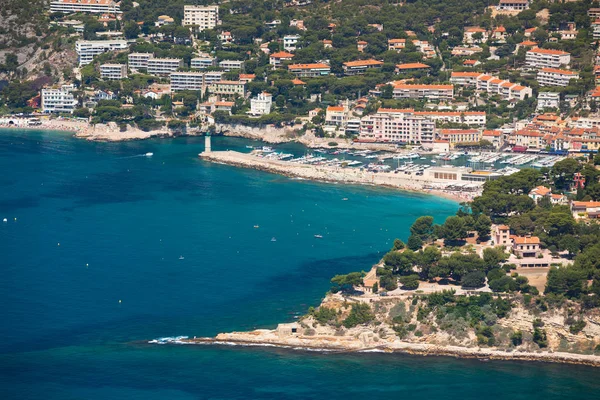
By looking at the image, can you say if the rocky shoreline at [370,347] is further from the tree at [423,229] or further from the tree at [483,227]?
the tree at [483,227]

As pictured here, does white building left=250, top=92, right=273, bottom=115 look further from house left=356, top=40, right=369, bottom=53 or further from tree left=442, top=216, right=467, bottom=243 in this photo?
tree left=442, top=216, right=467, bottom=243

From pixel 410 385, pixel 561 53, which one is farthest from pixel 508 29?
pixel 410 385

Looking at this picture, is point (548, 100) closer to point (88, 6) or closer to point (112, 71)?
point (112, 71)

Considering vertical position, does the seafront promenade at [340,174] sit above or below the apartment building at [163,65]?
below

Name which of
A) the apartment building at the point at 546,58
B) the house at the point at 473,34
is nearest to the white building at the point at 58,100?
the house at the point at 473,34

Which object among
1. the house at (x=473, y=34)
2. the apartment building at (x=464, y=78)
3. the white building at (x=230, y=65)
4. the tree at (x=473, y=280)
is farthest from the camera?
the house at (x=473, y=34)
